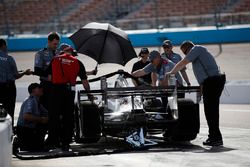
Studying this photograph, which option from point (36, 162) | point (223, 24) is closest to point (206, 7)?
point (223, 24)

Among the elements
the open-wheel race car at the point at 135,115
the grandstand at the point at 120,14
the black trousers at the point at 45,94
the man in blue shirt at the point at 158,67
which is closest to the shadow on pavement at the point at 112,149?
the open-wheel race car at the point at 135,115

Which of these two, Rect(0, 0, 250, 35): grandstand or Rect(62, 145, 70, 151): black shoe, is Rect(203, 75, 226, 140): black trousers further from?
Rect(0, 0, 250, 35): grandstand

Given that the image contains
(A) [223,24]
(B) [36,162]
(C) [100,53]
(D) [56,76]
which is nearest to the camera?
(B) [36,162]

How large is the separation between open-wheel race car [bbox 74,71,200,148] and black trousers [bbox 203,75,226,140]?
16 cm

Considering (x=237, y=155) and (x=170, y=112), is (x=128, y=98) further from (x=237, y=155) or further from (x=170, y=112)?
(x=237, y=155)

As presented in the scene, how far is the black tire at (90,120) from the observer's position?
31.1ft

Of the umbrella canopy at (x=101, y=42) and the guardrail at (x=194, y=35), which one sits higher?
the umbrella canopy at (x=101, y=42)

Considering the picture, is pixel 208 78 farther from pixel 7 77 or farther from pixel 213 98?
pixel 7 77

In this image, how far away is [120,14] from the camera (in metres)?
30.6

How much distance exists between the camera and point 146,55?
12133 millimetres

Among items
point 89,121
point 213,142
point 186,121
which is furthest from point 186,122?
point 89,121

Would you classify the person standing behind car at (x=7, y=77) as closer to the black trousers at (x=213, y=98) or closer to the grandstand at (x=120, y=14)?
the black trousers at (x=213, y=98)

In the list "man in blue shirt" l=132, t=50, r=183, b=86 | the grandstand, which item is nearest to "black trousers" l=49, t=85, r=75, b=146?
"man in blue shirt" l=132, t=50, r=183, b=86

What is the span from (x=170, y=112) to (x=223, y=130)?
1928 millimetres
